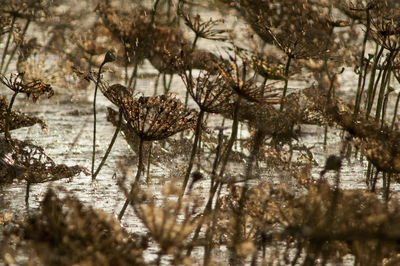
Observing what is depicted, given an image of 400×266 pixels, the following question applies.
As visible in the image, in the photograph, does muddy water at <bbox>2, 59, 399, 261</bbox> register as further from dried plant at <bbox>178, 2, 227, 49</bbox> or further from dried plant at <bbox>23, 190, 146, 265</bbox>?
dried plant at <bbox>23, 190, 146, 265</bbox>

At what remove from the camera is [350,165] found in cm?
556

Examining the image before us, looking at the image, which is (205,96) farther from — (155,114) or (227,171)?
(227,171)

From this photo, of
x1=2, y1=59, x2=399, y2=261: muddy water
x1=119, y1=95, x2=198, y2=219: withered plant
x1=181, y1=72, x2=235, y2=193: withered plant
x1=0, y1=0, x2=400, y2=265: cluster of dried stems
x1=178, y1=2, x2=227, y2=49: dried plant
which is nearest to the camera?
x1=0, y1=0, x2=400, y2=265: cluster of dried stems

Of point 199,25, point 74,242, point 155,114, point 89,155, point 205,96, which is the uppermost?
point 199,25

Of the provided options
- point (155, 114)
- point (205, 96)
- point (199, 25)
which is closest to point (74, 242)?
point (205, 96)

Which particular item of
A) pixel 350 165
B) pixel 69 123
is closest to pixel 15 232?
pixel 350 165

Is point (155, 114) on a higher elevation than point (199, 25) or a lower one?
lower

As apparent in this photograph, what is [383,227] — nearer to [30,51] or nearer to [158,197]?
[158,197]

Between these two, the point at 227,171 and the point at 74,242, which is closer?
the point at 74,242

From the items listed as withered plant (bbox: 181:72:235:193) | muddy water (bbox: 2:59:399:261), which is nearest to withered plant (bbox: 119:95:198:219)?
withered plant (bbox: 181:72:235:193)

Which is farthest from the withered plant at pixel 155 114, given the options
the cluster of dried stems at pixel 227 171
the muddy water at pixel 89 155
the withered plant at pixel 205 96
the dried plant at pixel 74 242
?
the dried plant at pixel 74 242

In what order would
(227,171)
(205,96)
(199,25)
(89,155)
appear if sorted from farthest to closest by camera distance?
1. (89,155)
2. (199,25)
3. (227,171)
4. (205,96)

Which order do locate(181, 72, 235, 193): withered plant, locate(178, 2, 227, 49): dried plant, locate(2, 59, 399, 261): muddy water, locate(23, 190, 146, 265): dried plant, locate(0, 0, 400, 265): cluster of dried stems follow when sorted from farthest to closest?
1. locate(178, 2, 227, 49): dried plant
2. locate(2, 59, 399, 261): muddy water
3. locate(181, 72, 235, 193): withered plant
4. locate(0, 0, 400, 265): cluster of dried stems
5. locate(23, 190, 146, 265): dried plant

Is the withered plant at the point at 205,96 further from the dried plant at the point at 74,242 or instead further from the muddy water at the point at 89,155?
the dried plant at the point at 74,242
